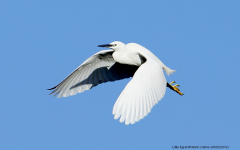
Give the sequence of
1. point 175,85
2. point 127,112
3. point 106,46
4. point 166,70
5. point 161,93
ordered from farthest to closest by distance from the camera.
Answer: point 175,85 → point 166,70 → point 106,46 → point 161,93 → point 127,112

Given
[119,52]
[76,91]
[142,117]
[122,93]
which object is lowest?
[142,117]

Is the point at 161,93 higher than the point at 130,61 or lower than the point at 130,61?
lower

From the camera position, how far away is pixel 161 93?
656 centimetres

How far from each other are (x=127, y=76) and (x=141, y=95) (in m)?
2.60

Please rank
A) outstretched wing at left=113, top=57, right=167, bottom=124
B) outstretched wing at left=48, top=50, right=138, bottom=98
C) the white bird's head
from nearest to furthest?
1. outstretched wing at left=113, top=57, right=167, bottom=124
2. the white bird's head
3. outstretched wing at left=48, top=50, right=138, bottom=98

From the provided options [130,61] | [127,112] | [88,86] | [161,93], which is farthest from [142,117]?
[88,86]

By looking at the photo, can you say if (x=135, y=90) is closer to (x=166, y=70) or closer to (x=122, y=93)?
(x=122, y=93)

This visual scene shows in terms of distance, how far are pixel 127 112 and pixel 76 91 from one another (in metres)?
2.98

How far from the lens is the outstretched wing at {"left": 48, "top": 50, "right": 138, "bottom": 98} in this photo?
844 cm

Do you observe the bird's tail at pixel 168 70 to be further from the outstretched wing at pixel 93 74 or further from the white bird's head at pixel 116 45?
the white bird's head at pixel 116 45

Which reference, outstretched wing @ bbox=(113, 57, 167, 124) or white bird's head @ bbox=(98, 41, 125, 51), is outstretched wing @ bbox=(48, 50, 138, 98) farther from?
outstretched wing @ bbox=(113, 57, 167, 124)

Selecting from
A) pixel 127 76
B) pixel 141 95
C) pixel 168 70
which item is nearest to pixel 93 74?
pixel 127 76

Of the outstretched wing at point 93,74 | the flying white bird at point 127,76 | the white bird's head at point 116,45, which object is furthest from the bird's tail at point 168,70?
the white bird's head at point 116,45

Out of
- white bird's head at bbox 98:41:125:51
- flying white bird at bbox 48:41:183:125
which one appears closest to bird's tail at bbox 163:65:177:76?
flying white bird at bbox 48:41:183:125
